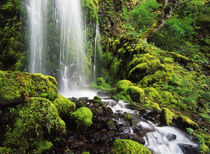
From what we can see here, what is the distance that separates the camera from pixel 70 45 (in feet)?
33.8

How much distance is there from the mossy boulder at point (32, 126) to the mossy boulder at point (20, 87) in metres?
0.24

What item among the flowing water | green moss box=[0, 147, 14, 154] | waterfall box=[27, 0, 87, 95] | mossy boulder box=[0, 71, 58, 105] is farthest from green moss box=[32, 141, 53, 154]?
waterfall box=[27, 0, 87, 95]

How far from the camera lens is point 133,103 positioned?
5.96m

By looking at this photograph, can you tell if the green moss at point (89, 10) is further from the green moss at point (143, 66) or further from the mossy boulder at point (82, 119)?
the mossy boulder at point (82, 119)

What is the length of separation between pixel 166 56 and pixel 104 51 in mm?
6649

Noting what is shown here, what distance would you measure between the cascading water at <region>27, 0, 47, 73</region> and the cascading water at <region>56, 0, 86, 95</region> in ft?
4.11

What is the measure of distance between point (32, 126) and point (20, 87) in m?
0.99

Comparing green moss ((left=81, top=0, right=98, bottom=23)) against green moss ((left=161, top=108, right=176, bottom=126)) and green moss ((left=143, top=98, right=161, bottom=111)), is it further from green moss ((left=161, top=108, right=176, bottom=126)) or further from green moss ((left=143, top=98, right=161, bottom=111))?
green moss ((left=161, top=108, right=176, bottom=126))

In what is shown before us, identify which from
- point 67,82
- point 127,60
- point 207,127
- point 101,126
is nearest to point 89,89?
point 67,82

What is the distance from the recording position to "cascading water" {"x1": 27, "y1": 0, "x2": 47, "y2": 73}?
786cm

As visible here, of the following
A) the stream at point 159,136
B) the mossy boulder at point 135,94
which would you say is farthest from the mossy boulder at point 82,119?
the mossy boulder at point 135,94

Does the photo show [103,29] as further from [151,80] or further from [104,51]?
[151,80]

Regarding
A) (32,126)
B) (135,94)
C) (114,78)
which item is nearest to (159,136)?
(135,94)

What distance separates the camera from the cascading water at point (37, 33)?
7.86 metres
